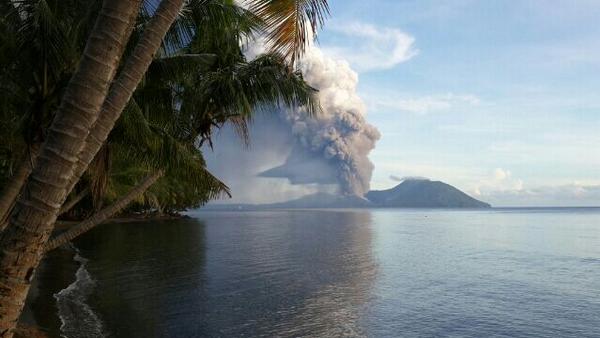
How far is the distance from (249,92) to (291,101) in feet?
4.50

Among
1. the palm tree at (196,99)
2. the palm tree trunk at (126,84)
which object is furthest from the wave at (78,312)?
the palm tree trunk at (126,84)

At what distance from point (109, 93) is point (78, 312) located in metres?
15.0

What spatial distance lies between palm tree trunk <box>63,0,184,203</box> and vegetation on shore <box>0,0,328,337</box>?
0.01 meters

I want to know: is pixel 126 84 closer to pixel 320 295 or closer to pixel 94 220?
pixel 94 220

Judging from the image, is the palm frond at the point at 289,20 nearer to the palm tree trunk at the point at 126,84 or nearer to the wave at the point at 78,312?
the palm tree trunk at the point at 126,84

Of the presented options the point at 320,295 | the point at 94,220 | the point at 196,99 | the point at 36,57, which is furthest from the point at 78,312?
the point at 320,295

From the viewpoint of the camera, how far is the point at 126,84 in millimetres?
5707

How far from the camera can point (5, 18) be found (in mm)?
11180

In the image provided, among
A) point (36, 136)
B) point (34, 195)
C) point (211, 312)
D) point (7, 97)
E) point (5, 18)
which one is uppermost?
point (5, 18)

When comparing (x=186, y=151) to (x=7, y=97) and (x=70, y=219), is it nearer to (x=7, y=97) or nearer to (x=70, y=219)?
(x=7, y=97)

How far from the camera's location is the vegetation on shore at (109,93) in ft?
17.1

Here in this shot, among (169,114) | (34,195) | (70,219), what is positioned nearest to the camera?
(34,195)

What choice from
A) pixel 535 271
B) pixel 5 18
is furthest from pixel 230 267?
pixel 5 18

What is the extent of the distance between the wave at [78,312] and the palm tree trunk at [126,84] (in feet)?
37.6
